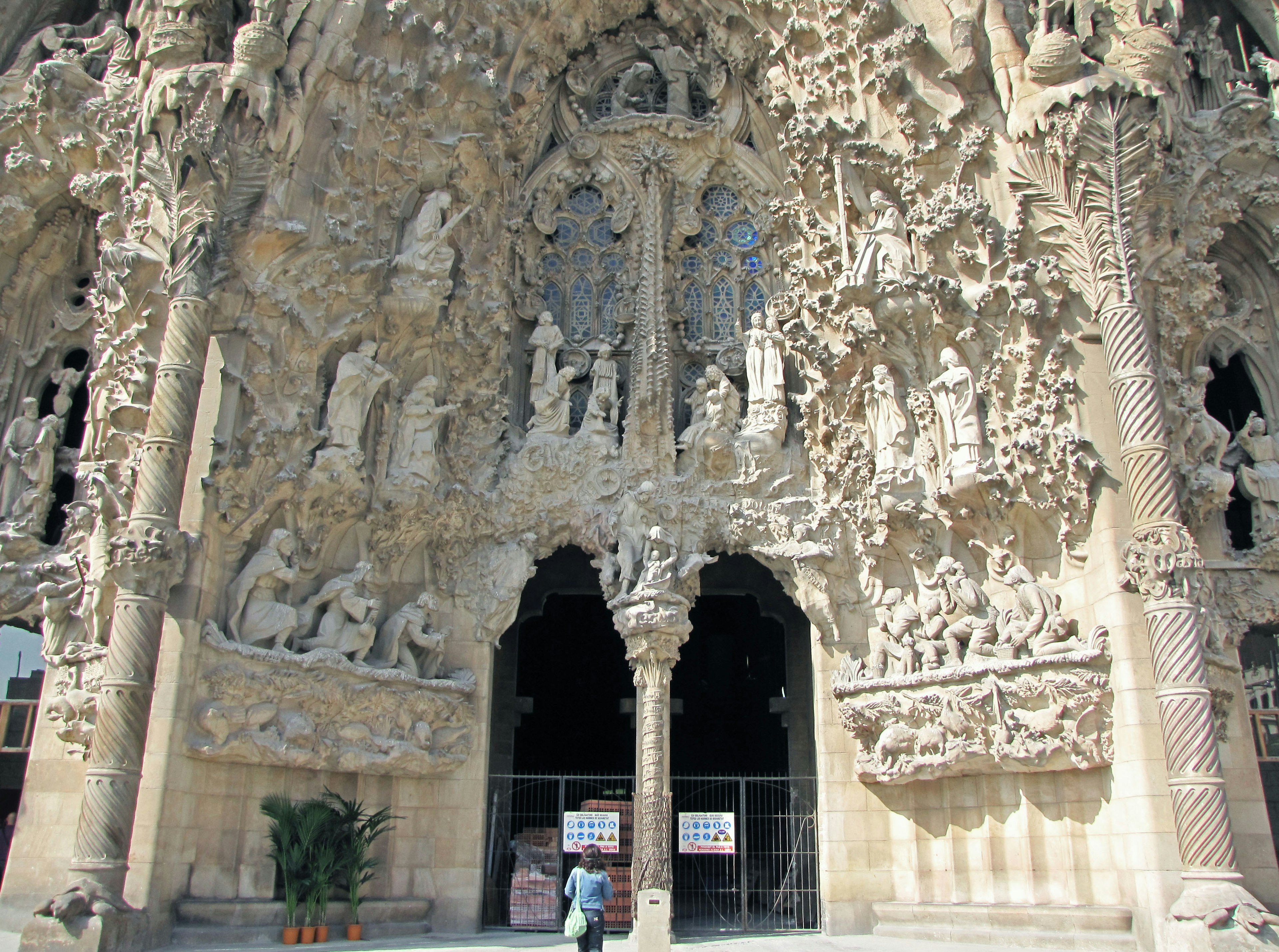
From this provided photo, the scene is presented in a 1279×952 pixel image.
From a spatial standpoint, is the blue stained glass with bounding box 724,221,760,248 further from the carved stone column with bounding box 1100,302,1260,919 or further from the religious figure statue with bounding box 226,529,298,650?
the religious figure statue with bounding box 226,529,298,650

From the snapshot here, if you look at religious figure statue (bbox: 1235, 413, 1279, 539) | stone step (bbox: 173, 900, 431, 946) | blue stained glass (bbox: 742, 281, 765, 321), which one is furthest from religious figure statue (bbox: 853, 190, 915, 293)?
stone step (bbox: 173, 900, 431, 946)

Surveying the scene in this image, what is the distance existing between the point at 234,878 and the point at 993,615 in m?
8.05

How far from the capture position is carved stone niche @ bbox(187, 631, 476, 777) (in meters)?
10.1

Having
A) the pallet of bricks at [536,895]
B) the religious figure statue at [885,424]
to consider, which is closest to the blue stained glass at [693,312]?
the religious figure statue at [885,424]

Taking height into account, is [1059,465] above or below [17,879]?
above

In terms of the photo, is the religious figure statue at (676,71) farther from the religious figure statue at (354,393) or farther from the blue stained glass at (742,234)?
the religious figure statue at (354,393)

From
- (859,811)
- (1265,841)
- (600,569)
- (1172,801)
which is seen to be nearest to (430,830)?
(600,569)

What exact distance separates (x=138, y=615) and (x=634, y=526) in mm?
5456

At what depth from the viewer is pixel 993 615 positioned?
10.9 metres

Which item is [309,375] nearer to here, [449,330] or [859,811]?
[449,330]

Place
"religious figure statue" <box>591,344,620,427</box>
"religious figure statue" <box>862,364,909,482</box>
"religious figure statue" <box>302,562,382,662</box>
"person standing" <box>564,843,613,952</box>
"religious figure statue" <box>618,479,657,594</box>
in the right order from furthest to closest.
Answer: "religious figure statue" <box>591,344,620,427</box>
"religious figure statue" <box>618,479,657,594</box>
"religious figure statue" <box>862,364,909,482</box>
"religious figure statue" <box>302,562,382,662</box>
"person standing" <box>564,843,613,952</box>

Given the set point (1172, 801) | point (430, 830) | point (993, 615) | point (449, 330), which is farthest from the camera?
point (449, 330)

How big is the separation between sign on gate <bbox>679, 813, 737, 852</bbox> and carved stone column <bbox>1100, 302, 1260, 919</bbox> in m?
4.62

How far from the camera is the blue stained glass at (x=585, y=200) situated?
14.6 meters
